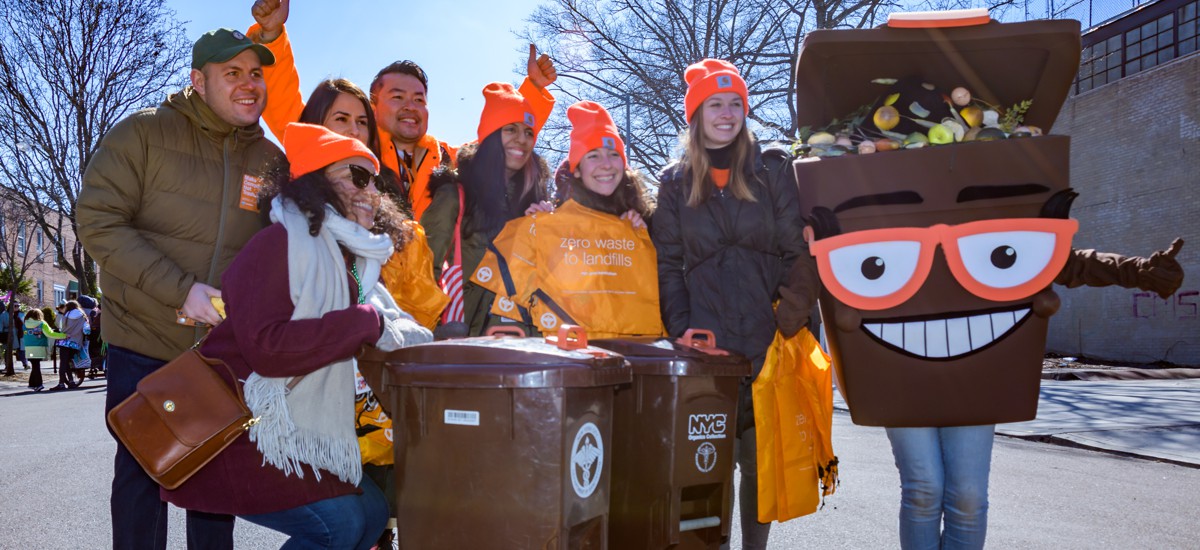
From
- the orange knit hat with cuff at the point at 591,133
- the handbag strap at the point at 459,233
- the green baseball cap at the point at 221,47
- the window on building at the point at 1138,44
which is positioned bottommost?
the handbag strap at the point at 459,233

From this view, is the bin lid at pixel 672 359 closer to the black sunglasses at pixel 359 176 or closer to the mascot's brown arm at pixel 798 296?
the mascot's brown arm at pixel 798 296

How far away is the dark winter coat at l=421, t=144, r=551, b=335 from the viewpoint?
3.82m

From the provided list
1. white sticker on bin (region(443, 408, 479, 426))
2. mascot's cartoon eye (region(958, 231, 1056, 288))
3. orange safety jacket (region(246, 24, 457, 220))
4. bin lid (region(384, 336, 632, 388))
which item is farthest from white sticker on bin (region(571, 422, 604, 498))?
orange safety jacket (region(246, 24, 457, 220))

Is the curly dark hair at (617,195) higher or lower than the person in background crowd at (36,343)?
higher

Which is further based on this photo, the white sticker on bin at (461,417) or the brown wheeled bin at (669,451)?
the brown wheeled bin at (669,451)

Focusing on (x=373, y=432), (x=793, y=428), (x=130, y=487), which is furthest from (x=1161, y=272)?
(x=130, y=487)

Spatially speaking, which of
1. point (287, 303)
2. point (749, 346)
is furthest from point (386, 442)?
point (749, 346)

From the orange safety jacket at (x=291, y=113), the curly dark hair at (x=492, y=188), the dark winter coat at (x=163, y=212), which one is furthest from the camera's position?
the curly dark hair at (x=492, y=188)

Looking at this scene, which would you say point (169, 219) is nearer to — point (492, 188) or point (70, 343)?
point (492, 188)

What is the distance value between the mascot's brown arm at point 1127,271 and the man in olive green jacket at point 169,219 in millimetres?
2859

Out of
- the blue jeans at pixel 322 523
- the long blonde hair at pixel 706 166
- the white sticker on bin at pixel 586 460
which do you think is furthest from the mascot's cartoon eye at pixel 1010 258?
the blue jeans at pixel 322 523

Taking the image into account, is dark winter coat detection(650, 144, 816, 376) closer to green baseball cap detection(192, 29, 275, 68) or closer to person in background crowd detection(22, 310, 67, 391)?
green baseball cap detection(192, 29, 275, 68)

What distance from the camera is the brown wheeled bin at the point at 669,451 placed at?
117 inches

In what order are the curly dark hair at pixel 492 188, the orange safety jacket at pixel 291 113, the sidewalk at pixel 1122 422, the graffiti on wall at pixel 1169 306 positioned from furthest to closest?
the graffiti on wall at pixel 1169 306, the sidewalk at pixel 1122 422, the curly dark hair at pixel 492 188, the orange safety jacket at pixel 291 113
